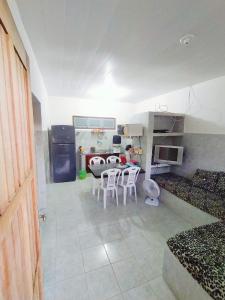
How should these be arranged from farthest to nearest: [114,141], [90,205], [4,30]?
[114,141]
[90,205]
[4,30]

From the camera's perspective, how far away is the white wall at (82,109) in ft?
16.4

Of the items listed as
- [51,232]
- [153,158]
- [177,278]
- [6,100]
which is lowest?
[51,232]

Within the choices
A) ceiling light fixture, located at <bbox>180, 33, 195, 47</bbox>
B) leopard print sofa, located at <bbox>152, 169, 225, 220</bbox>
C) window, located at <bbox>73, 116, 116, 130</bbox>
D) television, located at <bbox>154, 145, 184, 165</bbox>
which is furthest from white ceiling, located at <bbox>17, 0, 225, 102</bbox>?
window, located at <bbox>73, 116, 116, 130</bbox>

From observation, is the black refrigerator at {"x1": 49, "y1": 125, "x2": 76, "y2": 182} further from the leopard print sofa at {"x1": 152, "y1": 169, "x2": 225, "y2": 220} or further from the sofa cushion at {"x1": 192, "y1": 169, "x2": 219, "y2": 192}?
the sofa cushion at {"x1": 192, "y1": 169, "x2": 219, "y2": 192}

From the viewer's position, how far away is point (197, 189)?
2986 millimetres

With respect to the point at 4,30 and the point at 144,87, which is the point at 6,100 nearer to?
the point at 4,30

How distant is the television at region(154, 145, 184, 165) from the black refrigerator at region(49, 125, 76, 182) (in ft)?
8.58

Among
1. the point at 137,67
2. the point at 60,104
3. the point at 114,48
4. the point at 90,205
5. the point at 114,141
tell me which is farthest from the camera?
the point at 114,141

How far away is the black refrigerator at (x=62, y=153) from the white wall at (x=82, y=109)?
69cm

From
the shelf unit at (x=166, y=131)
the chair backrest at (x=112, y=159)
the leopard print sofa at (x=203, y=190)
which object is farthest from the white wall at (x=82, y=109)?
the leopard print sofa at (x=203, y=190)

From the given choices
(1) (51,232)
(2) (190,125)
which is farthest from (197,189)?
(1) (51,232)

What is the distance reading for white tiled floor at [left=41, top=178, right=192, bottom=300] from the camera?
153 centimetres

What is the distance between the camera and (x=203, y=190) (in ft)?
9.65

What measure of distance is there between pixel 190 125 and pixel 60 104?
13.7 ft
